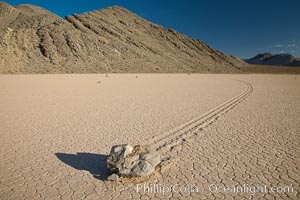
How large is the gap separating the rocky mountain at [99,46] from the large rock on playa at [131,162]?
38.0 m

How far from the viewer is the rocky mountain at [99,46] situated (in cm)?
4209

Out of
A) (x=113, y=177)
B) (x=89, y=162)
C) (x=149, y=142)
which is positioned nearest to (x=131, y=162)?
(x=113, y=177)

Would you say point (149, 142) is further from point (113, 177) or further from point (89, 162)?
Answer: point (113, 177)

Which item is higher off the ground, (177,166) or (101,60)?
(101,60)

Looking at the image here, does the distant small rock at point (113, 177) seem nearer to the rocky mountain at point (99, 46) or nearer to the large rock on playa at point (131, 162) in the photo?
the large rock on playa at point (131, 162)

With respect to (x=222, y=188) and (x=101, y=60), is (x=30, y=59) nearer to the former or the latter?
(x=101, y=60)

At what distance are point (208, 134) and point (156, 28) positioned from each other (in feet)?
250

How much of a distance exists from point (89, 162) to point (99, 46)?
1988 inches

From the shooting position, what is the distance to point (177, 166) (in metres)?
5.02

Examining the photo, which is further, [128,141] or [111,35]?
[111,35]

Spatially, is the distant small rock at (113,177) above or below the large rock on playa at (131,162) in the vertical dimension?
below

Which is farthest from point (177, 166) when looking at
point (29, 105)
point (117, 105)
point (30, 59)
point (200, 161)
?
point (30, 59)

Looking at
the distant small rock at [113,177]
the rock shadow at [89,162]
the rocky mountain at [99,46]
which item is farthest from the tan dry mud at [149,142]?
the rocky mountain at [99,46]

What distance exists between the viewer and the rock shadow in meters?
4.71
